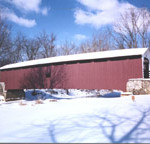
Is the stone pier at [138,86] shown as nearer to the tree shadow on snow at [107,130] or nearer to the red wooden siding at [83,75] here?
the red wooden siding at [83,75]

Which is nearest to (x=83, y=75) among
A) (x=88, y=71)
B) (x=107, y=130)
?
(x=88, y=71)

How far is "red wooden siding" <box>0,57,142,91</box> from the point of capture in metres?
8.34

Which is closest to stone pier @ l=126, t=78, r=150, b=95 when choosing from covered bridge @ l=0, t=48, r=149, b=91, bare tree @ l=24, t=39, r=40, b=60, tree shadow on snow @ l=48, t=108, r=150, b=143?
covered bridge @ l=0, t=48, r=149, b=91

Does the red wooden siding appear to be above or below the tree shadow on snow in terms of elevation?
above

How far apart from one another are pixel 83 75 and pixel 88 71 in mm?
453

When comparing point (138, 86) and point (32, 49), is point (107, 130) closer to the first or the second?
point (138, 86)

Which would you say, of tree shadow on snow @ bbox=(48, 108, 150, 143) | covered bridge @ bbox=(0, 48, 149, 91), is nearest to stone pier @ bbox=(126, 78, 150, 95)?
covered bridge @ bbox=(0, 48, 149, 91)

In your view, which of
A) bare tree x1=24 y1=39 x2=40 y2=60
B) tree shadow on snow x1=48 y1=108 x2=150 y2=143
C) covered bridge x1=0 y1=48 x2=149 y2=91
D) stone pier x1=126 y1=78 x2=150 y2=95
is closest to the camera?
tree shadow on snow x1=48 y1=108 x2=150 y2=143

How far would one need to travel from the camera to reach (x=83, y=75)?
9.65m

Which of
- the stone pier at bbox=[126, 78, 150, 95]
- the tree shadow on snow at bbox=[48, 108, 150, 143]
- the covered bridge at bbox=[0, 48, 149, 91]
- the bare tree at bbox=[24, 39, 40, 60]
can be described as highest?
the bare tree at bbox=[24, 39, 40, 60]

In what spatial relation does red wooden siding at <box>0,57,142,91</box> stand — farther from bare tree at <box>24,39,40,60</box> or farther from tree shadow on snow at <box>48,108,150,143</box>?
bare tree at <box>24,39,40,60</box>

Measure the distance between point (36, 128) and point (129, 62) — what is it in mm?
6521

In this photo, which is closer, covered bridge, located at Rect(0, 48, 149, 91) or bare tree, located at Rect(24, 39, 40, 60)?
covered bridge, located at Rect(0, 48, 149, 91)

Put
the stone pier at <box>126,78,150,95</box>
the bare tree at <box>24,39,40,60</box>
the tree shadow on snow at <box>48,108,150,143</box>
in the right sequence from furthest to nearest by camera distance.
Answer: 1. the bare tree at <box>24,39,40,60</box>
2. the stone pier at <box>126,78,150,95</box>
3. the tree shadow on snow at <box>48,108,150,143</box>
